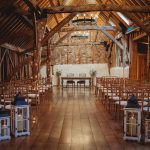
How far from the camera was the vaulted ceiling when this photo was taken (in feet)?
30.4

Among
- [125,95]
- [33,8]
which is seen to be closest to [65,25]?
[33,8]

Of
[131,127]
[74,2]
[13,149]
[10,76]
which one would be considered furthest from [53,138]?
[74,2]

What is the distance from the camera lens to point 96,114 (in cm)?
737

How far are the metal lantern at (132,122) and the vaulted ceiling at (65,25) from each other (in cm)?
499

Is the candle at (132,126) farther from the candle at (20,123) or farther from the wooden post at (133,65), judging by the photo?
the wooden post at (133,65)

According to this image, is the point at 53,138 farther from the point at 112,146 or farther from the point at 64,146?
the point at 112,146

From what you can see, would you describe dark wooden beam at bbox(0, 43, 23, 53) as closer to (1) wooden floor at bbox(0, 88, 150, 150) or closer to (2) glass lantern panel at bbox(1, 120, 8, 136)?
(1) wooden floor at bbox(0, 88, 150, 150)

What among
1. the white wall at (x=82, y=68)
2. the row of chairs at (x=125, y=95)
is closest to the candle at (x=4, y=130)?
the row of chairs at (x=125, y=95)

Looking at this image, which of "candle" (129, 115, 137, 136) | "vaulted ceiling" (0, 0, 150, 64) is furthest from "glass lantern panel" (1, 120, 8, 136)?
"vaulted ceiling" (0, 0, 150, 64)

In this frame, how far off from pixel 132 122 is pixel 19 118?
2131 millimetres

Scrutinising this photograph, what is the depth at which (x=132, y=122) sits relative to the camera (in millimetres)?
4707

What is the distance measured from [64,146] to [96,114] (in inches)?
123

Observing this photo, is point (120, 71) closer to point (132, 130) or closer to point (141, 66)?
point (141, 66)

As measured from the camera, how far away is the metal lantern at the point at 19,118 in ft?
16.1
